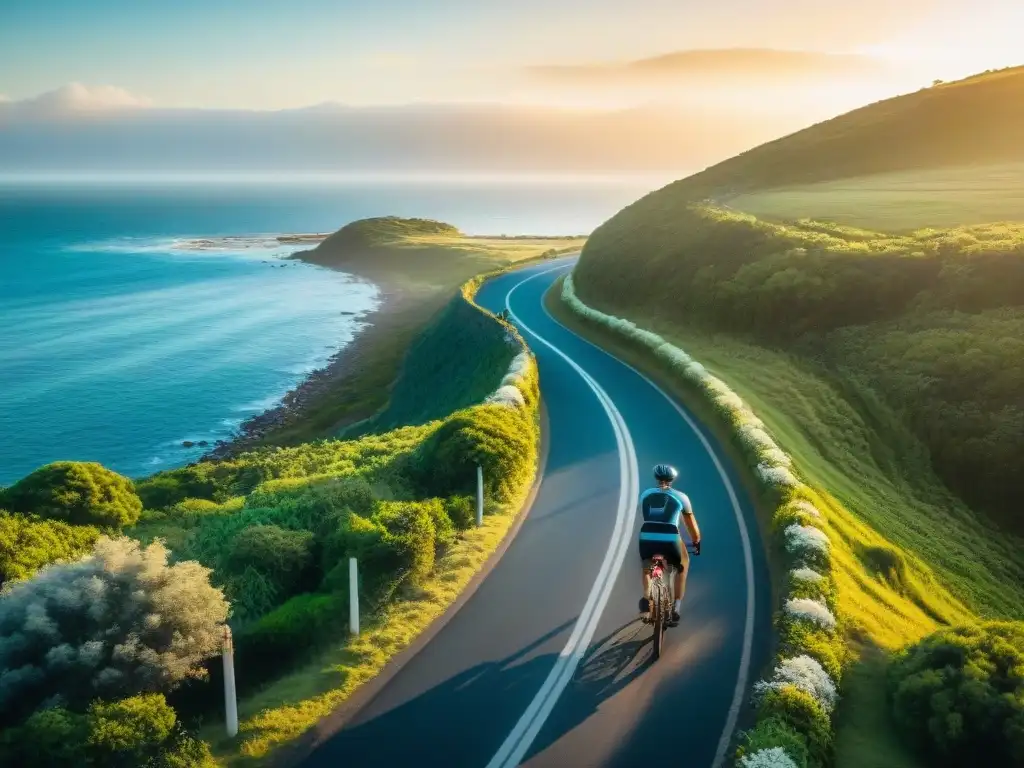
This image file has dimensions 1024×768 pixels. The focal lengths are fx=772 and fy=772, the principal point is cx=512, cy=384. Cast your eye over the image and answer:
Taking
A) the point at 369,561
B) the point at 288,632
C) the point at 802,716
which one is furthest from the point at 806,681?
the point at 288,632

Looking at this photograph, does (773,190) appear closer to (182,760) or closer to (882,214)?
(882,214)

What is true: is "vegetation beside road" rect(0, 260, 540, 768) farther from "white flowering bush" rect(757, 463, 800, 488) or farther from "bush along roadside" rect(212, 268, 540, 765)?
"white flowering bush" rect(757, 463, 800, 488)

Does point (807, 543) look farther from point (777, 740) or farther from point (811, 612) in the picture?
→ point (777, 740)

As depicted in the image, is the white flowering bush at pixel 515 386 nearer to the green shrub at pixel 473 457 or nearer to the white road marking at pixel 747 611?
the green shrub at pixel 473 457

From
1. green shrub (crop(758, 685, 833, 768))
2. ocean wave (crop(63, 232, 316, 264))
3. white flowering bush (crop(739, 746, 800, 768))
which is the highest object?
ocean wave (crop(63, 232, 316, 264))

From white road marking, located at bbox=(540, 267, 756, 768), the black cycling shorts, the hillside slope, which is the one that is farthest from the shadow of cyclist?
the hillside slope

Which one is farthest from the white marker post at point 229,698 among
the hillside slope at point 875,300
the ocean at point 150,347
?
the ocean at point 150,347
